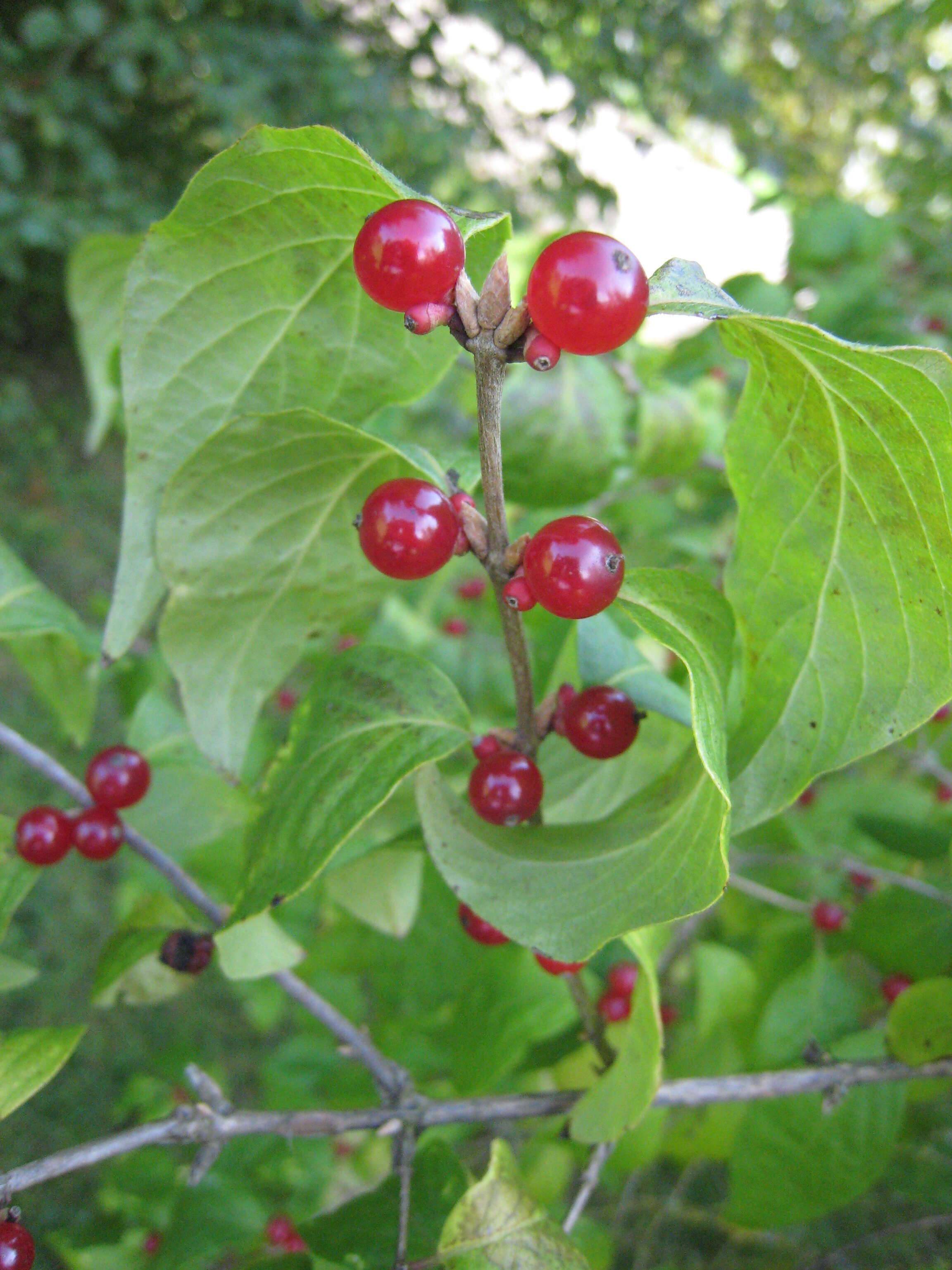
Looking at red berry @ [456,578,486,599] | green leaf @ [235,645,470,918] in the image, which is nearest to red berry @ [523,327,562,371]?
green leaf @ [235,645,470,918]

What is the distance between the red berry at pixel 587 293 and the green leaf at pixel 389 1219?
756 mm

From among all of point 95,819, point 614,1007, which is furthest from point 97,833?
point 614,1007

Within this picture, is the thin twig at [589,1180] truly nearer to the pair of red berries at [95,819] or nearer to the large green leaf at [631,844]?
the large green leaf at [631,844]

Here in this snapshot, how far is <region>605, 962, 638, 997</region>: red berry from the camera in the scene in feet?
4.03

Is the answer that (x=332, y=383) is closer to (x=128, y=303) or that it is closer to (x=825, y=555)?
(x=128, y=303)

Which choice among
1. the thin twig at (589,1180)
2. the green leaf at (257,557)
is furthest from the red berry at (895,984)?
the green leaf at (257,557)

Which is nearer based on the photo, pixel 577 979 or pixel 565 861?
pixel 565 861

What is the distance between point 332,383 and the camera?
2.40 ft

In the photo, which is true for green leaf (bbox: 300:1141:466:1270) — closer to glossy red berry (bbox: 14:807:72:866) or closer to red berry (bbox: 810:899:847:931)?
glossy red berry (bbox: 14:807:72:866)

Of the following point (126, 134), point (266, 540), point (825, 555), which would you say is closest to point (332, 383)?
point (266, 540)

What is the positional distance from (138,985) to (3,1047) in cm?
18

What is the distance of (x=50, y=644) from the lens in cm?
102

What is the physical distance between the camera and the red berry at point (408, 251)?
0.49m

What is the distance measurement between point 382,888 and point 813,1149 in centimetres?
56
